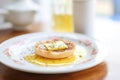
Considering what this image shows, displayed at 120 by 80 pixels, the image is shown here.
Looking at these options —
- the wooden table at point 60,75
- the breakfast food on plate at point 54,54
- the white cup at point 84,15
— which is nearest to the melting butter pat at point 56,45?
the breakfast food on plate at point 54,54

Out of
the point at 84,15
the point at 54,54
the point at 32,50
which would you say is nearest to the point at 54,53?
the point at 54,54

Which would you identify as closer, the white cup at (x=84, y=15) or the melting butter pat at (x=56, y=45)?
the melting butter pat at (x=56, y=45)

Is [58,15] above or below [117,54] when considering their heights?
above

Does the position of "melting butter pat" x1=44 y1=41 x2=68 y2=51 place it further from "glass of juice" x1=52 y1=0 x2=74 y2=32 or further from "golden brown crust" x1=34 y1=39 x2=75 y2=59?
"glass of juice" x1=52 y1=0 x2=74 y2=32

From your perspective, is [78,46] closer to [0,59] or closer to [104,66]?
[104,66]

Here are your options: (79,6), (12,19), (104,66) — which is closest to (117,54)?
(104,66)

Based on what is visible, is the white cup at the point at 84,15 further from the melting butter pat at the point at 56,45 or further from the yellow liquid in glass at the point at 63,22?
the melting butter pat at the point at 56,45
